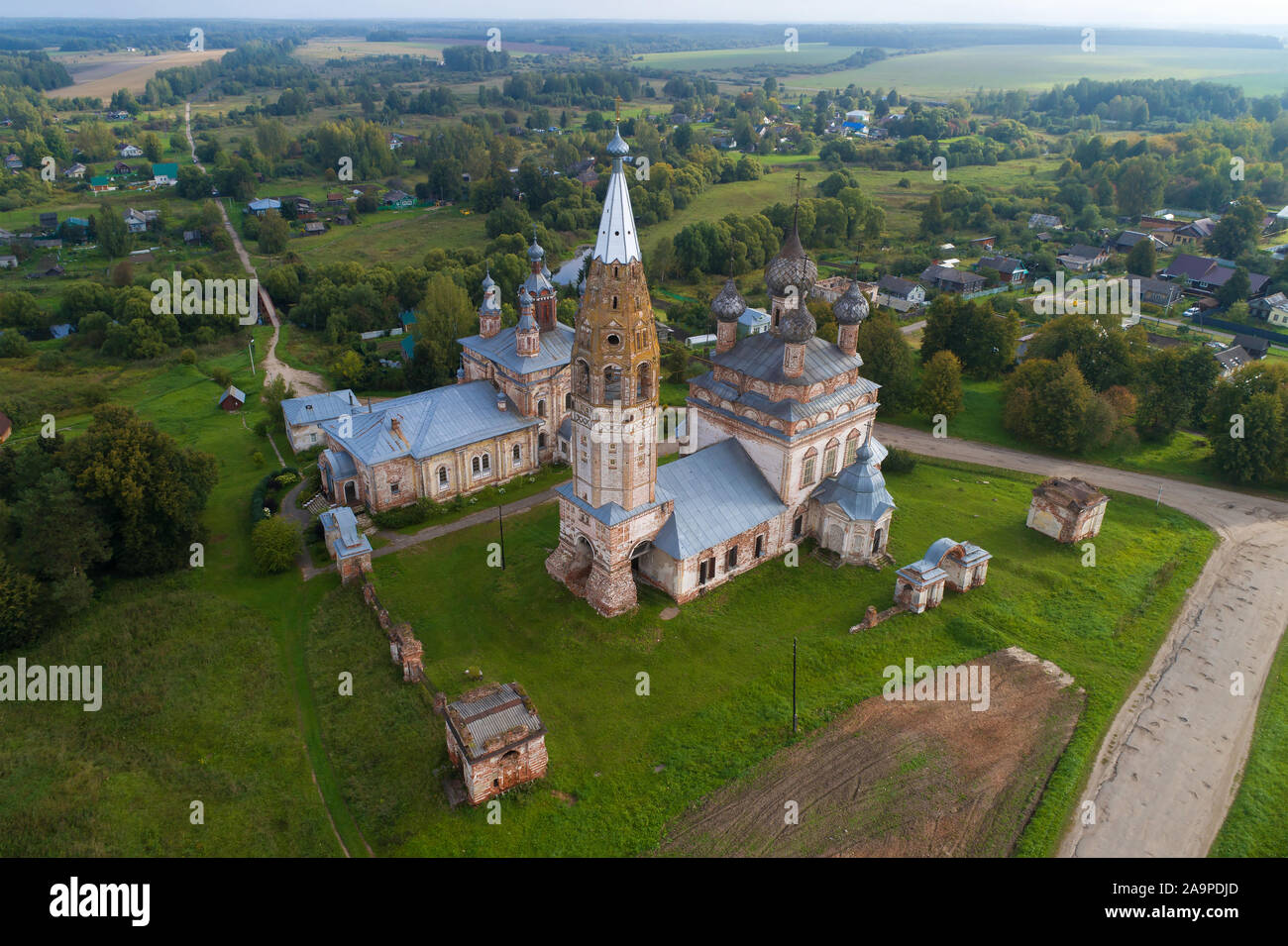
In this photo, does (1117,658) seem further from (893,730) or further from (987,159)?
(987,159)

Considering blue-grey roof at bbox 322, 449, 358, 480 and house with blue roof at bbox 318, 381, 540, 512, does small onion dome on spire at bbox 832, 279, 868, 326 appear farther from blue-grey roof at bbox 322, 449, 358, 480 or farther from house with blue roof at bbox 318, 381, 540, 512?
blue-grey roof at bbox 322, 449, 358, 480

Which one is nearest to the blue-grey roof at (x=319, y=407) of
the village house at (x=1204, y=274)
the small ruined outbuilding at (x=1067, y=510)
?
the small ruined outbuilding at (x=1067, y=510)

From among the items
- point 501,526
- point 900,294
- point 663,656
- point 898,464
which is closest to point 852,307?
point 898,464

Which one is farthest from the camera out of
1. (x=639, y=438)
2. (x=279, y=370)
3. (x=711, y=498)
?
(x=279, y=370)

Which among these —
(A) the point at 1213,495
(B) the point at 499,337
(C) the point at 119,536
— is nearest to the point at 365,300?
(B) the point at 499,337

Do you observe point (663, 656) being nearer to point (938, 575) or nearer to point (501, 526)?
point (501, 526)

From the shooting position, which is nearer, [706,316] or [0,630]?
[0,630]

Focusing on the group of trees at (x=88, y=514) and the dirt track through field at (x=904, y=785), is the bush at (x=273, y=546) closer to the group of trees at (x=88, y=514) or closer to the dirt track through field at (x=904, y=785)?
the group of trees at (x=88, y=514)
